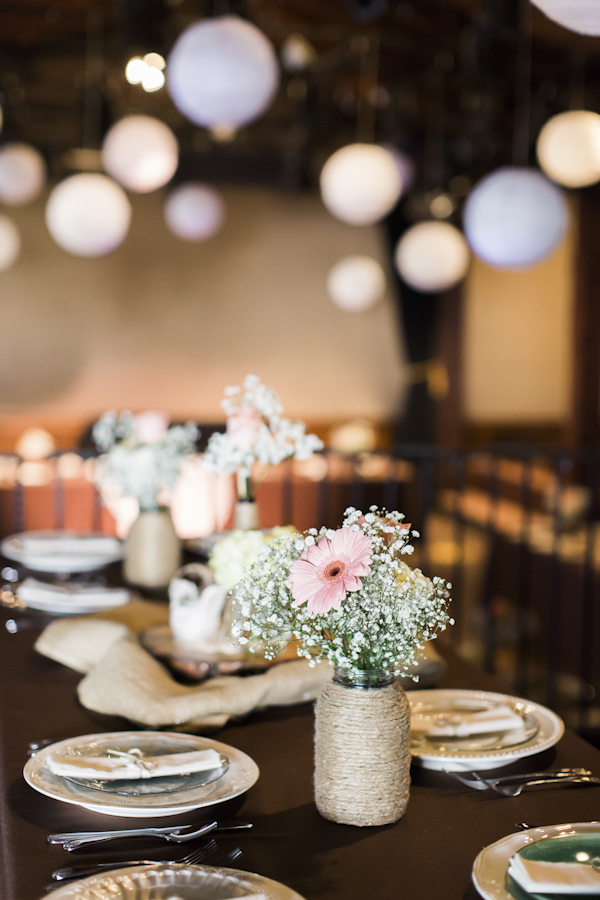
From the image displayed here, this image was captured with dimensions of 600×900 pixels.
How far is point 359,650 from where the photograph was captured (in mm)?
936

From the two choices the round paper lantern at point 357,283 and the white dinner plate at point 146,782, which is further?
the round paper lantern at point 357,283

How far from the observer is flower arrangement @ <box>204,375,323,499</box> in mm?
1674

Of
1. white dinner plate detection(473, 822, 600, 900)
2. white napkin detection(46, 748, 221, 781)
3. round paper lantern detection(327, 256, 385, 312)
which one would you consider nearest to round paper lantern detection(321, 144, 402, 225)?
white napkin detection(46, 748, 221, 781)

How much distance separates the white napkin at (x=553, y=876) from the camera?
2.54 feet

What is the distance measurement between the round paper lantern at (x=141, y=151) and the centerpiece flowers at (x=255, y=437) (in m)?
2.20

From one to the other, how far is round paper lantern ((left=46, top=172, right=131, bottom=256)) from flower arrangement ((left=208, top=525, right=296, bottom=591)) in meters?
2.52

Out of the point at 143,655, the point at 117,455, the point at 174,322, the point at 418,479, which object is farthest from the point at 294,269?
the point at 143,655

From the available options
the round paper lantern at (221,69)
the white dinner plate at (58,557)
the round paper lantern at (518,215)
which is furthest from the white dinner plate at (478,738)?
the round paper lantern at (518,215)

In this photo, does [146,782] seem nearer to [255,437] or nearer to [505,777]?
[505,777]

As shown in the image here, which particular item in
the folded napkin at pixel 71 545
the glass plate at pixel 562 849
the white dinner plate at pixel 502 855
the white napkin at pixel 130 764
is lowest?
the folded napkin at pixel 71 545

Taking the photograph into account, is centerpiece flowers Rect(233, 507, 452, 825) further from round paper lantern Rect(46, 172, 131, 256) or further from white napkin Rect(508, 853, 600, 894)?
round paper lantern Rect(46, 172, 131, 256)

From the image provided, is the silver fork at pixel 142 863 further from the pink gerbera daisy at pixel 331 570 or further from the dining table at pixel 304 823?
the pink gerbera daisy at pixel 331 570

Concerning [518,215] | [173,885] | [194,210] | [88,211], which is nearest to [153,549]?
[173,885]

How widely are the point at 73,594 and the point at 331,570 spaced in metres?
1.03
